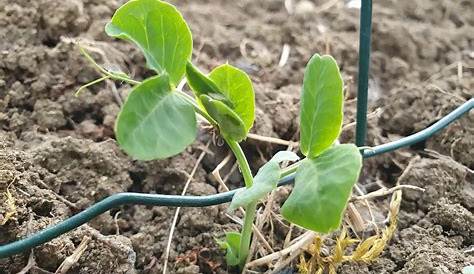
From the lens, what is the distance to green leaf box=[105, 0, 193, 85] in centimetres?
97

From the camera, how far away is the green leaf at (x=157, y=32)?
966mm

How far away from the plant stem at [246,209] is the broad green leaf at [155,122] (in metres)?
0.11

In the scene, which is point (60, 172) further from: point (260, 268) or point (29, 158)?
point (260, 268)

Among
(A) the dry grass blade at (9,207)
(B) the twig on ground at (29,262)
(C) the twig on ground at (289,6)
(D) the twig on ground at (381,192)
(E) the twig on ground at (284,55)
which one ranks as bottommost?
(B) the twig on ground at (29,262)

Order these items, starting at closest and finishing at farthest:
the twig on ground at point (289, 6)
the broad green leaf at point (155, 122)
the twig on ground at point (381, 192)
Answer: the broad green leaf at point (155, 122)
the twig on ground at point (381, 192)
the twig on ground at point (289, 6)

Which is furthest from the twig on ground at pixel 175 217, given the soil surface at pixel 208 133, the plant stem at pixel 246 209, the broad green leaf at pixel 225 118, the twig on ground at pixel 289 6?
the twig on ground at pixel 289 6

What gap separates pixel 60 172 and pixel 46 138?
0.09 meters

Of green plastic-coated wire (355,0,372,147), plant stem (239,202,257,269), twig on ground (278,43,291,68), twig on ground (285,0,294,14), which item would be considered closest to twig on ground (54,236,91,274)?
plant stem (239,202,257,269)

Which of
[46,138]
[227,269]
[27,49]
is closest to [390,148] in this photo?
[227,269]

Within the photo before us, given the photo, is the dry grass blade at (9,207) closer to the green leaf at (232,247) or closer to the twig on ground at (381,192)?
the green leaf at (232,247)

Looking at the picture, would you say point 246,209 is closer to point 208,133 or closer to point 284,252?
point 284,252

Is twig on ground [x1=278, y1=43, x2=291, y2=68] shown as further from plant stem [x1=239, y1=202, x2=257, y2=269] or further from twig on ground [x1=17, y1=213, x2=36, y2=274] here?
twig on ground [x1=17, y1=213, x2=36, y2=274]

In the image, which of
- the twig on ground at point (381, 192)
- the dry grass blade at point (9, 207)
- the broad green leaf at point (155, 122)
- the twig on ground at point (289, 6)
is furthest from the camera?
the twig on ground at point (289, 6)

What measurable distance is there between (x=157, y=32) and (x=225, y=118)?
15 cm
